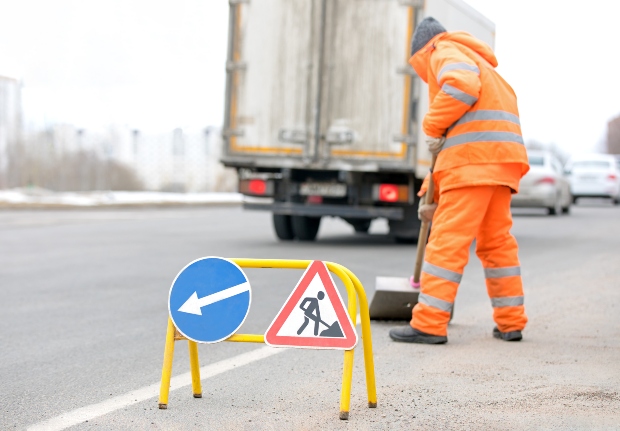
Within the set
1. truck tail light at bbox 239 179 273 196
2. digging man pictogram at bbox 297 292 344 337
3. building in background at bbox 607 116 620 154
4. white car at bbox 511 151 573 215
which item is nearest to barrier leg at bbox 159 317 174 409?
digging man pictogram at bbox 297 292 344 337

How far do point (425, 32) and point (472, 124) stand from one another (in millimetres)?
705

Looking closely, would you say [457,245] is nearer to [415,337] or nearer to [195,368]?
[415,337]

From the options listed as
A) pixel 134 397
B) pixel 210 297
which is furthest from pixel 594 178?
pixel 210 297

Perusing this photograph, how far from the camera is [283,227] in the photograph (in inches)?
572

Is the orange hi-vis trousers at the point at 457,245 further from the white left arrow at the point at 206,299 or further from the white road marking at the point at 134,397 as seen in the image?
the white left arrow at the point at 206,299

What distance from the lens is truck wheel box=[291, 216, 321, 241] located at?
47.6 ft

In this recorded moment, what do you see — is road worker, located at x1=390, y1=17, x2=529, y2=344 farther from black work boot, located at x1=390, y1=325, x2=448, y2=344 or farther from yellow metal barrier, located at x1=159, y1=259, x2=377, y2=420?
yellow metal barrier, located at x1=159, y1=259, x2=377, y2=420

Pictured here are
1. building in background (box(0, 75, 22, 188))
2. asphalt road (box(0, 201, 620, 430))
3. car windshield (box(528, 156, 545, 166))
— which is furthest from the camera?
building in background (box(0, 75, 22, 188))

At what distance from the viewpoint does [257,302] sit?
26.1 feet

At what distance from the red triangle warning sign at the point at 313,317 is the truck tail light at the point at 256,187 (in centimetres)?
940

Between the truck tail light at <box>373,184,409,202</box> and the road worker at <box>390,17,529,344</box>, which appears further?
the truck tail light at <box>373,184,409,202</box>

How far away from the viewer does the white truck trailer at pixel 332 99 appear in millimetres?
12570

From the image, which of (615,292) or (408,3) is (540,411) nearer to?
(615,292)

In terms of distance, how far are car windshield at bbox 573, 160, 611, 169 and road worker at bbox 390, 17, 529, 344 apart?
26.0 m
